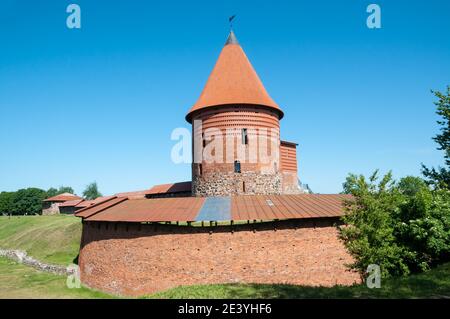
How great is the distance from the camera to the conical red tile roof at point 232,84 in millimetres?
21078

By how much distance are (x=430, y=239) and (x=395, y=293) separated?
329 centimetres

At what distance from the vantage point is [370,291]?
28.9 ft

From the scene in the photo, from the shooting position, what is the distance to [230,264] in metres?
13.1

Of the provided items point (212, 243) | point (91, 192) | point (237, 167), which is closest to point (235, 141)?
point (237, 167)

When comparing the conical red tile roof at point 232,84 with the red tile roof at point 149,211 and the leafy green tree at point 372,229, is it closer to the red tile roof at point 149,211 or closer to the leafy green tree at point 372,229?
the red tile roof at point 149,211

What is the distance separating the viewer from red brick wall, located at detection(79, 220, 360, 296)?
43.1 ft

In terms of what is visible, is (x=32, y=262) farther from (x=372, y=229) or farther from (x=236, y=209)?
(x=372, y=229)

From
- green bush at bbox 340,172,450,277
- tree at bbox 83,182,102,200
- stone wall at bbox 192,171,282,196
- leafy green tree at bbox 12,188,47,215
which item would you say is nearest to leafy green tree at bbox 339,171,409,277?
green bush at bbox 340,172,450,277

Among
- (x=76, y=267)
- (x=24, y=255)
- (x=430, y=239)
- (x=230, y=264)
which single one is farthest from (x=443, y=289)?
(x=24, y=255)

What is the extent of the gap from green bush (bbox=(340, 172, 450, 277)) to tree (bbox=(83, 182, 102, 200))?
287ft

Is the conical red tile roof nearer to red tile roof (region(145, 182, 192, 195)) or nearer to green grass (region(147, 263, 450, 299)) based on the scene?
red tile roof (region(145, 182, 192, 195))

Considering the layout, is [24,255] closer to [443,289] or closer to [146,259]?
Result: [146,259]

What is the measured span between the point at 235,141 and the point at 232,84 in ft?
13.8

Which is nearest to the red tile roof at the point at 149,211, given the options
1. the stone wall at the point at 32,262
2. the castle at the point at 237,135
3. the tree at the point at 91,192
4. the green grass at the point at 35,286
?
the green grass at the point at 35,286
